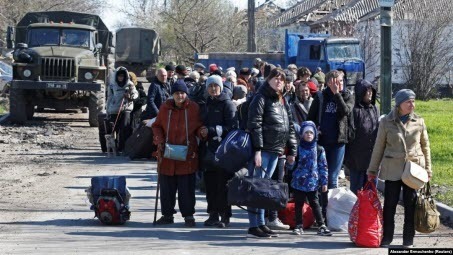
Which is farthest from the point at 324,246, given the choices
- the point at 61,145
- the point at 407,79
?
the point at 407,79

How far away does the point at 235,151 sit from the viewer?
1104 cm

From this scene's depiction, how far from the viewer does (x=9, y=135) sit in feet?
81.4

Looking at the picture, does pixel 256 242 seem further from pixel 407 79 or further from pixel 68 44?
pixel 407 79

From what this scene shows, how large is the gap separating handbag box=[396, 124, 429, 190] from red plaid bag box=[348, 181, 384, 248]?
0.49 metres

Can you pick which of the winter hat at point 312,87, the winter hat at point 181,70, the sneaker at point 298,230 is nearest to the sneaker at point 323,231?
the sneaker at point 298,230

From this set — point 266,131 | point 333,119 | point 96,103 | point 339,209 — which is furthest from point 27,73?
point 266,131

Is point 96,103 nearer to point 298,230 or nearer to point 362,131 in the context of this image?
point 362,131

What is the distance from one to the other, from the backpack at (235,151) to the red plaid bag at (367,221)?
132 cm

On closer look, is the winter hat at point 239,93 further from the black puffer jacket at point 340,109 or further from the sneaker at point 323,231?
the sneaker at point 323,231

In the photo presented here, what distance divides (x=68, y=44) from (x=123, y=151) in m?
9.58

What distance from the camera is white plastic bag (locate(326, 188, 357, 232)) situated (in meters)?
11.6

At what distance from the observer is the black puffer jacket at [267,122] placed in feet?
35.8

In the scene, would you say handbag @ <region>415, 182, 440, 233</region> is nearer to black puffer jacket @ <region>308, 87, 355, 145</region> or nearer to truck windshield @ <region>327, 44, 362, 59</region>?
black puffer jacket @ <region>308, 87, 355, 145</region>

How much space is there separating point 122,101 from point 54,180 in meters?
3.58
